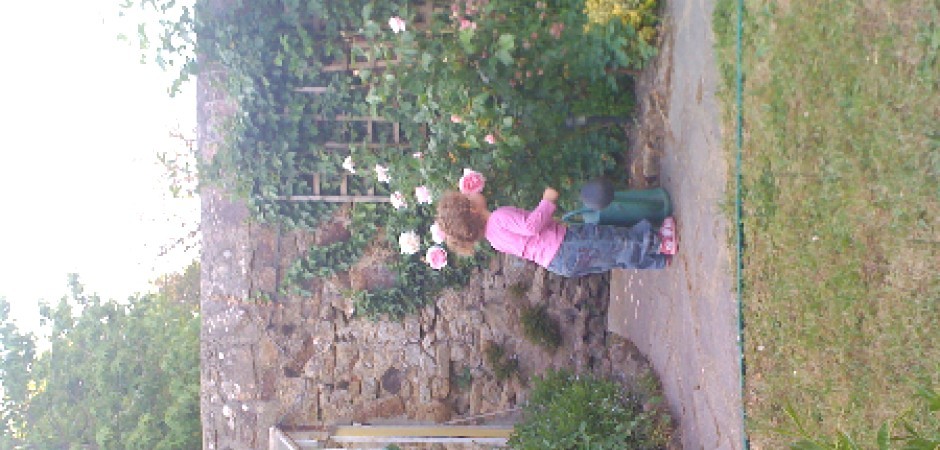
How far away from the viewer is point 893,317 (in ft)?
9.66

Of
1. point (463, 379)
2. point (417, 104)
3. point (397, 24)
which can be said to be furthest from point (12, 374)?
point (397, 24)

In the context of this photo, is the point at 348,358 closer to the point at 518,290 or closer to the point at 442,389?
the point at 442,389

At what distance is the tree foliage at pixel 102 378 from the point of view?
9.13m

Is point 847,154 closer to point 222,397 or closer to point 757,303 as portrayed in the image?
point 757,303

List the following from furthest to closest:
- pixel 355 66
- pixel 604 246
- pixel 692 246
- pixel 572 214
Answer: pixel 355 66
pixel 572 214
pixel 604 246
pixel 692 246

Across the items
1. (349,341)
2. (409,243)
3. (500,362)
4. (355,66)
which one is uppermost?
(355,66)

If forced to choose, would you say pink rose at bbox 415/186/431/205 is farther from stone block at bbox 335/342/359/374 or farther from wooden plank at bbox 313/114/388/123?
stone block at bbox 335/342/359/374

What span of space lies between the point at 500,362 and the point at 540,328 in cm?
45

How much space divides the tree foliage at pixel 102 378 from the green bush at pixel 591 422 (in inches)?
208

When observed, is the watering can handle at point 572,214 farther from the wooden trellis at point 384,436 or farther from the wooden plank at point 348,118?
the wooden trellis at point 384,436

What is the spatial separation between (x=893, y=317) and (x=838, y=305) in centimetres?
26

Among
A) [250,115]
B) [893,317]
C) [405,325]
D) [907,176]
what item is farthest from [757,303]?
[250,115]

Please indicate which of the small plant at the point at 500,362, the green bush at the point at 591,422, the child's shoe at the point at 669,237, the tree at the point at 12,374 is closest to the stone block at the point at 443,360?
the small plant at the point at 500,362

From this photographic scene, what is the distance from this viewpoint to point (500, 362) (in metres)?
6.30
